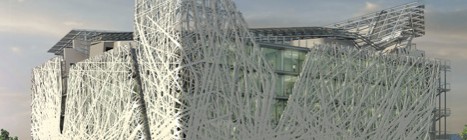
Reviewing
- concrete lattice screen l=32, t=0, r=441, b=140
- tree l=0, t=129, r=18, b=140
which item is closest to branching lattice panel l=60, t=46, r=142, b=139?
concrete lattice screen l=32, t=0, r=441, b=140

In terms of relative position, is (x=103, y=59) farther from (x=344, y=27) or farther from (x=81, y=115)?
(x=344, y=27)

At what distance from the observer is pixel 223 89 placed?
3878 centimetres

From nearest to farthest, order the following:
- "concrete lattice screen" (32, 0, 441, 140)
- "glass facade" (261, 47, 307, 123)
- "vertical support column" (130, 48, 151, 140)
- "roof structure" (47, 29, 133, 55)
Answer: "concrete lattice screen" (32, 0, 441, 140)
"vertical support column" (130, 48, 151, 140)
"glass facade" (261, 47, 307, 123)
"roof structure" (47, 29, 133, 55)

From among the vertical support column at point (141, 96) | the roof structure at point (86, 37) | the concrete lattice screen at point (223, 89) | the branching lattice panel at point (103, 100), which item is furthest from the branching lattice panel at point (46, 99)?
the vertical support column at point (141, 96)

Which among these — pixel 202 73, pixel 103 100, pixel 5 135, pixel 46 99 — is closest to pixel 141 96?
pixel 202 73

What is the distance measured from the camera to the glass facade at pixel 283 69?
1696 inches

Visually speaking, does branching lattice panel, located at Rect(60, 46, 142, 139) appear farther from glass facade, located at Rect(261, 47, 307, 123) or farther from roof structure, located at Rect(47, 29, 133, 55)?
glass facade, located at Rect(261, 47, 307, 123)

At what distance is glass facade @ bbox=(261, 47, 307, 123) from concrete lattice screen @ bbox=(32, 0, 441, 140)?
90 centimetres

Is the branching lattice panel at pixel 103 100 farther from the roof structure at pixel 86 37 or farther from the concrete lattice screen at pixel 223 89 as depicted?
the roof structure at pixel 86 37

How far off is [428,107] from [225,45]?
1949 cm

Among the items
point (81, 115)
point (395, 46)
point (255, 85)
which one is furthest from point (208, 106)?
point (395, 46)

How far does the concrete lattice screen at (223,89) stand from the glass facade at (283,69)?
90cm

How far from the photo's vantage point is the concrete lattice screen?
38.3 m

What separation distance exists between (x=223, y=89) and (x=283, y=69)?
669cm
